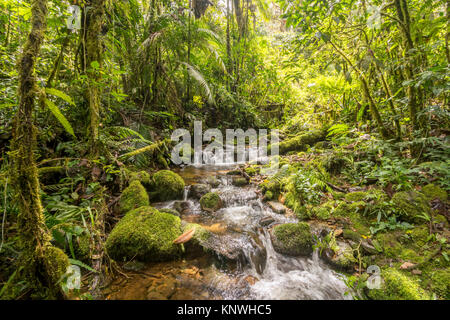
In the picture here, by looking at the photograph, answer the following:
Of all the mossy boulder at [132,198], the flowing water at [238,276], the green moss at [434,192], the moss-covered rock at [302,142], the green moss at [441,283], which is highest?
the moss-covered rock at [302,142]

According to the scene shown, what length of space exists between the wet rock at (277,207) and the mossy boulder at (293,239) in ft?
2.20

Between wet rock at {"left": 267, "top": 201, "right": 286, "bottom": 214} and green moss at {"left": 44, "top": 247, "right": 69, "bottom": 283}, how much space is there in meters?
2.80

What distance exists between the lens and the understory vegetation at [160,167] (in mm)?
1277

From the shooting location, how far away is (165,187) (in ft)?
11.9

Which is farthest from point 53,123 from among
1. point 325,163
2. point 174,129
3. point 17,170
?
point 325,163

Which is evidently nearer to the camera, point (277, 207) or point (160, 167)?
point (277, 207)

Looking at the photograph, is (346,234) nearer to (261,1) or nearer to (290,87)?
(290,87)

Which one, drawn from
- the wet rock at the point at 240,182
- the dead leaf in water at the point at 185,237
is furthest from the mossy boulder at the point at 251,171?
the dead leaf in water at the point at 185,237

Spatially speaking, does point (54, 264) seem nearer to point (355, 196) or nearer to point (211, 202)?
point (211, 202)

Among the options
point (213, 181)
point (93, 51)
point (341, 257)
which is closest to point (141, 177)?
point (213, 181)

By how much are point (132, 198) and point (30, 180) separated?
171cm

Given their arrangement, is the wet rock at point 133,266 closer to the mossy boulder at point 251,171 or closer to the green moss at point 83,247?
the green moss at point 83,247

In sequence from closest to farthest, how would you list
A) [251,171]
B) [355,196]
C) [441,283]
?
[441,283] < [355,196] < [251,171]

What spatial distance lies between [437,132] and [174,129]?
18.6 ft
